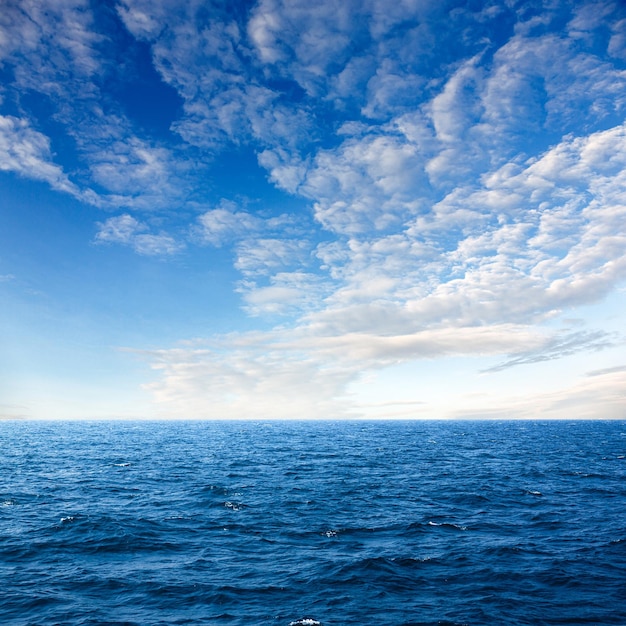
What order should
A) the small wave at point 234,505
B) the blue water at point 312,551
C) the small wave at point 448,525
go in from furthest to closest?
1. the small wave at point 234,505
2. the small wave at point 448,525
3. the blue water at point 312,551

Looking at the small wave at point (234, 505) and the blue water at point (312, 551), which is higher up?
the small wave at point (234, 505)

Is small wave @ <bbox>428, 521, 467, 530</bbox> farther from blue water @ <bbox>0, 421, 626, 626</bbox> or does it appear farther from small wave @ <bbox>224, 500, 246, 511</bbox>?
small wave @ <bbox>224, 500, 246, 511</bbox>

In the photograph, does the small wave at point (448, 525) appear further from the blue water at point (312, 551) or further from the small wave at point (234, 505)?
the small wave at point (234, 505)

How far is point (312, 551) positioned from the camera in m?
24.7

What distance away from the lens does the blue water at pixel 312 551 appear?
17953 millimetres

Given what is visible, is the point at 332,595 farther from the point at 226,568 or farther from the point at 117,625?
the point at 117,625

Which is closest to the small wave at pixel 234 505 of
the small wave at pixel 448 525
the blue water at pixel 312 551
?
the blue water at pixel 312 551

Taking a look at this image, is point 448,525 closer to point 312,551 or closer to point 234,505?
point 312,551

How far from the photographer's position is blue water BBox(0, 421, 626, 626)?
18.0m

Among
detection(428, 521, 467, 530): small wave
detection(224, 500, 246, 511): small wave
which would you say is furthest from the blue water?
detection(224, 500, 246, 511): small wave

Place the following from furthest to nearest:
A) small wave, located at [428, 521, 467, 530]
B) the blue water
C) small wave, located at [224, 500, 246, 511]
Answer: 1. small wave, located at [224, 500, 246, 511]
2. small wave, located at [428, 521, 467, 530]
3. the blue water

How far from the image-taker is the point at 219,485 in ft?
148

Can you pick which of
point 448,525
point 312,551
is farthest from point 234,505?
point 448,525

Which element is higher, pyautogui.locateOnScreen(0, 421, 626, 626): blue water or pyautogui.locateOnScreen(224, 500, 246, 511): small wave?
pyautogui.locateOnScreen(224, 500, 246, 511): small wave
